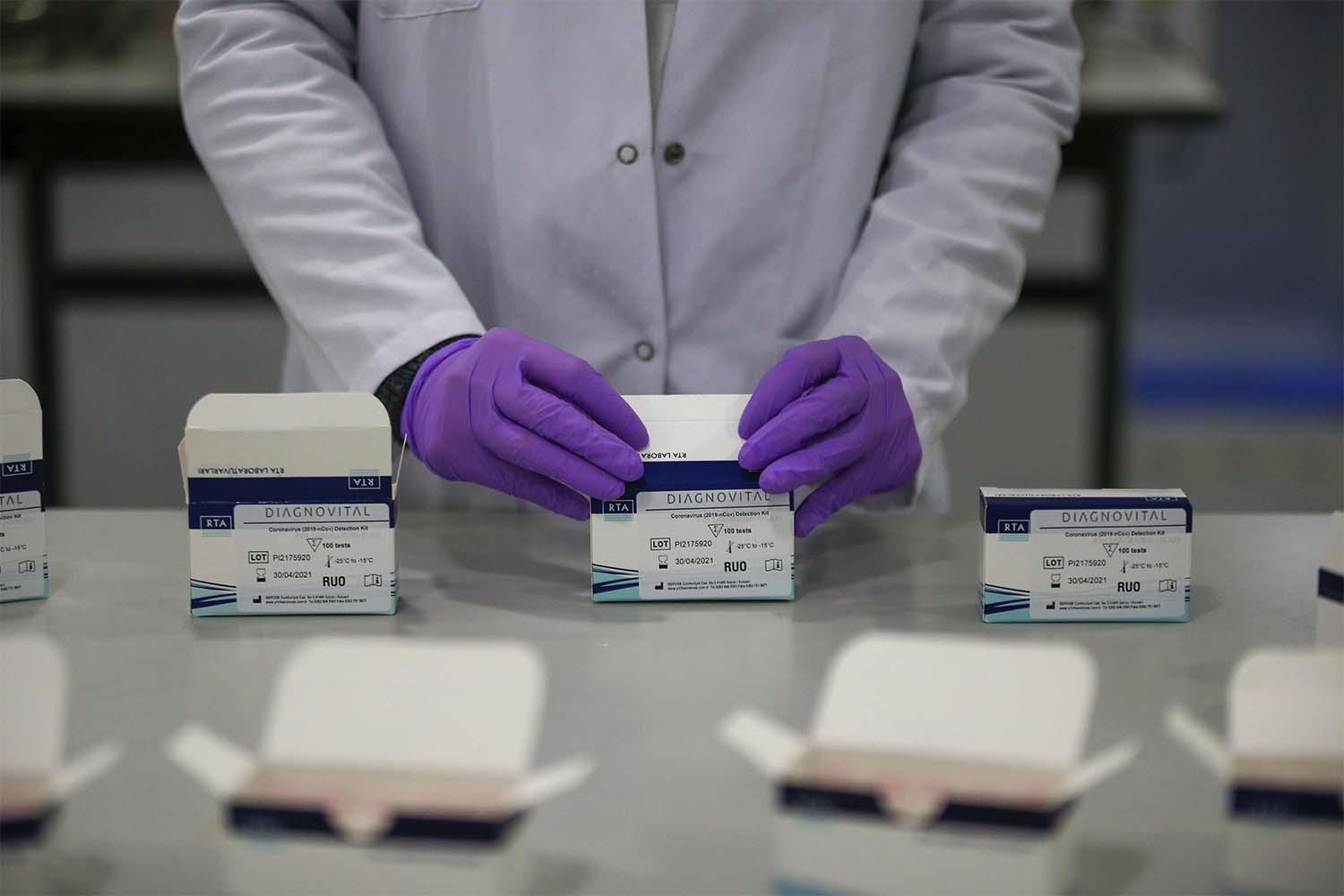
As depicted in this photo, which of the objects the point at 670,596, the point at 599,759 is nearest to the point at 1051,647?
the point at 599,759

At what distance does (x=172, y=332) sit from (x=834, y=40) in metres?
2.00

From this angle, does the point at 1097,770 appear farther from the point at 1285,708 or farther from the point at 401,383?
the point at 401,383

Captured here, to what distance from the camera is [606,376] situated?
1.28 meters

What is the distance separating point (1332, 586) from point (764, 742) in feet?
1.10

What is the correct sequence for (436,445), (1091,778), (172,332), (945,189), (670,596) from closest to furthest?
(1091,778) < (670,596) < (436,445) < (945,189) < (172,332)

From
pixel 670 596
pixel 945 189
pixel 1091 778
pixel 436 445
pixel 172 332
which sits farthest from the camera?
pixel 172 332

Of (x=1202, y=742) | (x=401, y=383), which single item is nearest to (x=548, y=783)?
(x=1202, y=742)

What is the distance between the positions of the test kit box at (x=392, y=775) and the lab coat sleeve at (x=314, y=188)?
1.80 ft

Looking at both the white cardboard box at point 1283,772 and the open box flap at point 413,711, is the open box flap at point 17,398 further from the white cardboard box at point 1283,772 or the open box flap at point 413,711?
the white cardboard box at point 1283,772

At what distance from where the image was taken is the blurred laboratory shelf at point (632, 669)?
549 mm

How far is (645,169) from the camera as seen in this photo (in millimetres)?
1208

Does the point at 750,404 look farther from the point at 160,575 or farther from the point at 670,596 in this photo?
the point at 160,575

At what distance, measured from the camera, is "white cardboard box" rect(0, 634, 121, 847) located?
0.55m

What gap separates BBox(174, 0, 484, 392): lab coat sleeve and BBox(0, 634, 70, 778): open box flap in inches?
20.4
